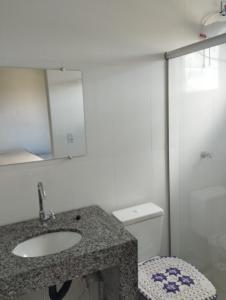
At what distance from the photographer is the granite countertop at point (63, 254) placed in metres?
1.13

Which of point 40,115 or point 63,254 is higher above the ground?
point 40,115

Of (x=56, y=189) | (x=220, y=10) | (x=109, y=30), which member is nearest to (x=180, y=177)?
(x=56, y=189)

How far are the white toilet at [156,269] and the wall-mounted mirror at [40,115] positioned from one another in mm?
577

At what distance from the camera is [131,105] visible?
1.86 m

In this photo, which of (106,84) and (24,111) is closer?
(24,111)

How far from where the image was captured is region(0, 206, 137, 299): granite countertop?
1.13 metres

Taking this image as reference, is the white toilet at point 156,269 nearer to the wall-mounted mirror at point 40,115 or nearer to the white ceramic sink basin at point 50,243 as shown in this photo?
the white ceramic sink basin at point 50,243

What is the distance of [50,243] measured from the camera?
150 cm

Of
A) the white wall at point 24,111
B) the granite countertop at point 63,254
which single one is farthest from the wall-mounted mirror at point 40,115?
the granite countertop at point 63,254

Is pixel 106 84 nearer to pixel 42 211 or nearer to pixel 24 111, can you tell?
pixel 24 111

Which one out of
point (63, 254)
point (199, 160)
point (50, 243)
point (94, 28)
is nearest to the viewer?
point (63, 254)

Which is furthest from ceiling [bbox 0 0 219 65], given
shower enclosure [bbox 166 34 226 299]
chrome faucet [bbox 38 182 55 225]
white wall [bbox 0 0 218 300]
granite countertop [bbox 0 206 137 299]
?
granite countertop [bbox 0 206 137 299]

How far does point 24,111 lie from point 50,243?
767mm

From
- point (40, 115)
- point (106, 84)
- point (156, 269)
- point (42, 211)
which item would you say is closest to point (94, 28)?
point (106, 84)
